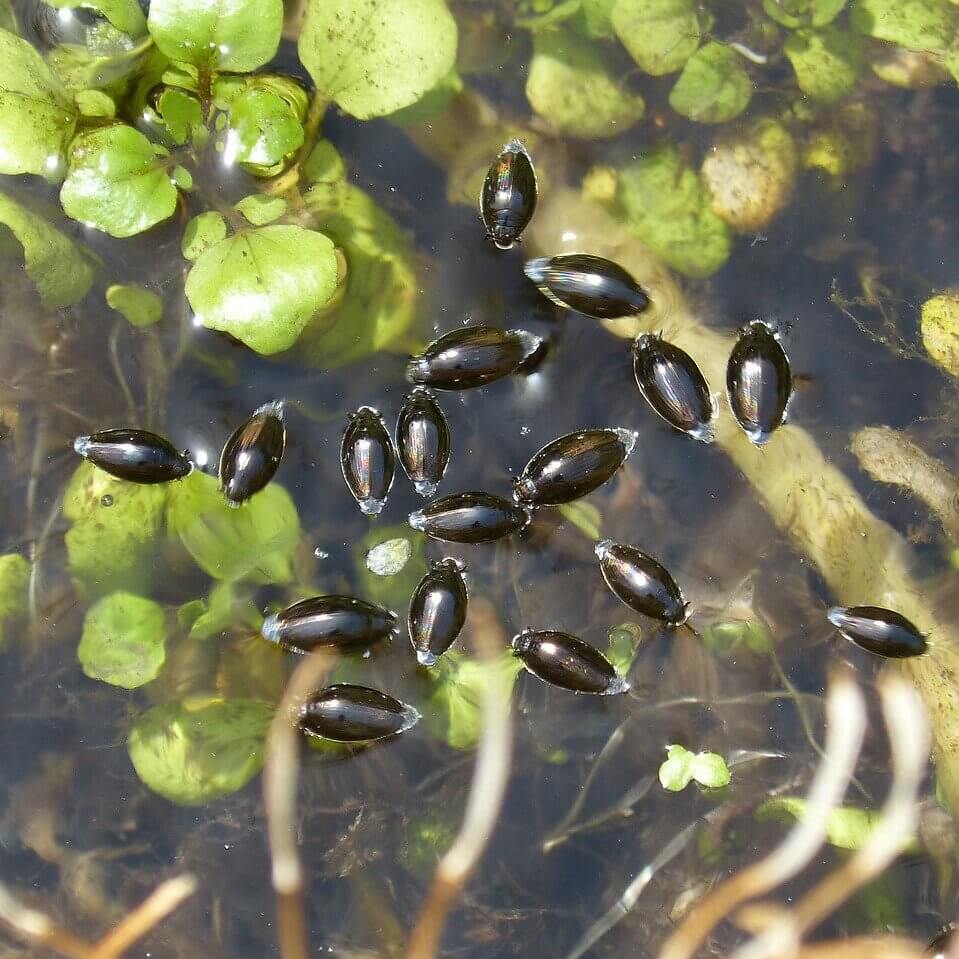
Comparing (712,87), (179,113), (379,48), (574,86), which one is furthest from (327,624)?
(712,87)

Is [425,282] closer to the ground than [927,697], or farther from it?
farther from it

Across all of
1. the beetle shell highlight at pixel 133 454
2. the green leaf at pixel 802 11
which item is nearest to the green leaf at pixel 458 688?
the beetle shell highlight at pixel 133 454

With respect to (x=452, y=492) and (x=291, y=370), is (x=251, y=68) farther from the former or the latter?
(x=452, y=492)

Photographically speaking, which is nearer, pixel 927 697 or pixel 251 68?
pixel 251 68

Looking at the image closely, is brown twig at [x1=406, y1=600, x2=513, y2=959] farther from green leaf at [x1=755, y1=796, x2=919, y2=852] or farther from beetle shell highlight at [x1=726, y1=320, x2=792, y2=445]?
beetle shell highlight at [x1=726, y1=320, x2=792, y2=445]


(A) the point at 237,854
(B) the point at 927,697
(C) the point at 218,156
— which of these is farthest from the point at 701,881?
(C) the point at 218,156
